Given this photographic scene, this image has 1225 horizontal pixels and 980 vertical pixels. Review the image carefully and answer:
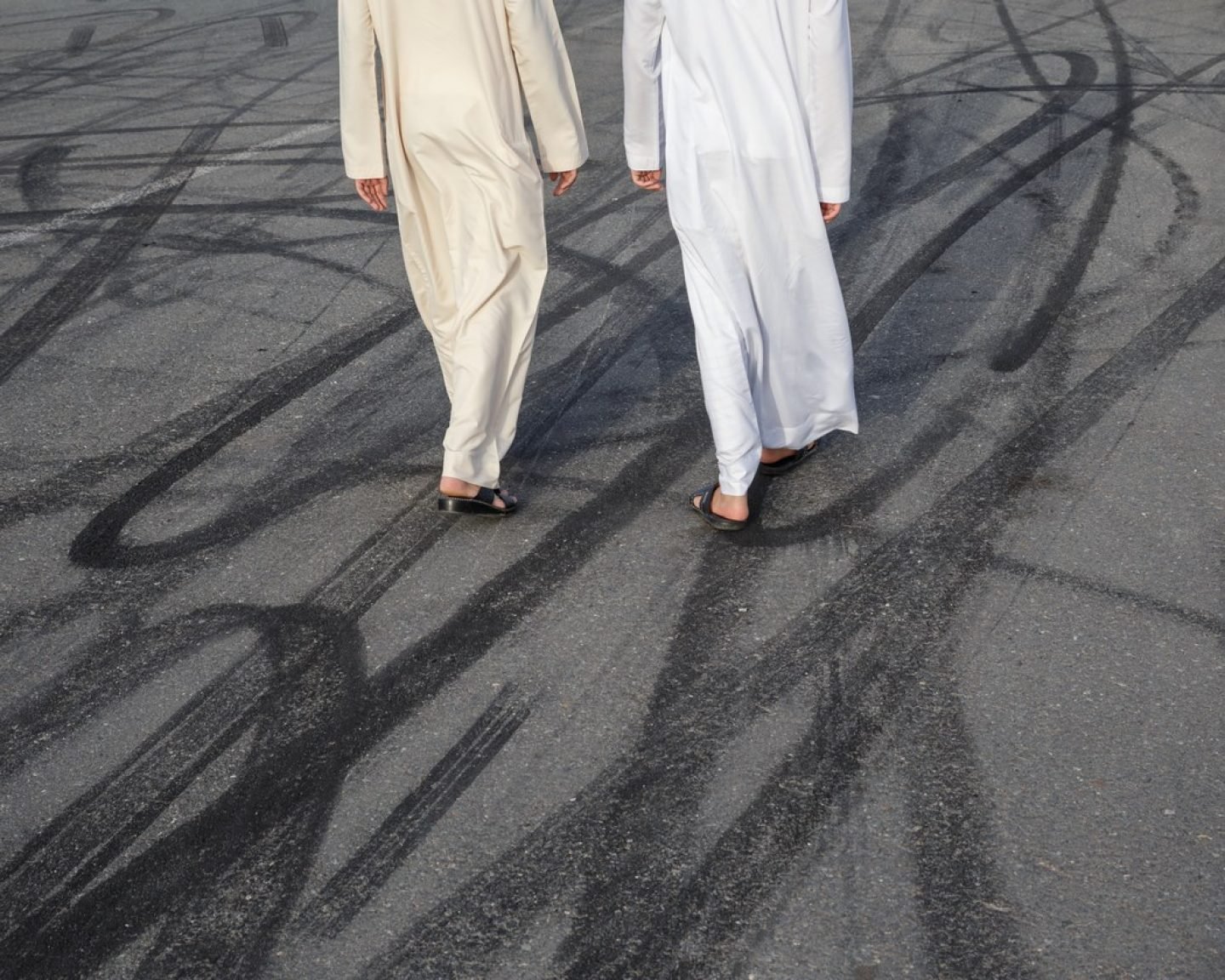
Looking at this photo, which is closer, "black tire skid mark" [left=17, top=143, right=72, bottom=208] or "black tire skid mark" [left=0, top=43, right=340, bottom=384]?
"black tire skid mark" [left=0, top=43, right=340, bottom=384]

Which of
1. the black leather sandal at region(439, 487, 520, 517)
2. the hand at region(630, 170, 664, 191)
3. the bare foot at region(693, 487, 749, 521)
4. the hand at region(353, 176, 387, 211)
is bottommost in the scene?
the bare foot at region(693, 487, 749, 521)

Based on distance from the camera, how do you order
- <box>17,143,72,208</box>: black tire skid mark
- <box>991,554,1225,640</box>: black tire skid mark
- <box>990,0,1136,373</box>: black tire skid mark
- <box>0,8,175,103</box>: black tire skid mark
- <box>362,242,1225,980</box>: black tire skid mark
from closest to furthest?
<box>362,242,1225,980</box>: black tire skid mark → <box>991,554,1225,640</box>: black tire skid mark → <box>990,0,1136,373</box>: black tire skid mark → <box>17,143,72,208</box>: black tire skid mark → <box>0,8,175,103</box>: black tire skid mark

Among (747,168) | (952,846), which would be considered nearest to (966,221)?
(747,168)

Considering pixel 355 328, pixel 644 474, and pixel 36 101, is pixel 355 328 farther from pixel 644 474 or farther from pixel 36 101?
pixel 36 101

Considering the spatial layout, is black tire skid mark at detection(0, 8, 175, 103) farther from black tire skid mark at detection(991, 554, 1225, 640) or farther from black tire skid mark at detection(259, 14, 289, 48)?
black tire skid mark at detection(991, 554, 1225, 640)

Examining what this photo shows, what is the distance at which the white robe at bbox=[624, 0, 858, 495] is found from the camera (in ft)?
12.7

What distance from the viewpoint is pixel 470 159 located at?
4.05 metres

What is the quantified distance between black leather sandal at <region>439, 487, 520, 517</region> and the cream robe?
0.13 feet

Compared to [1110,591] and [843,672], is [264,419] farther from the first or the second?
[1110,591]

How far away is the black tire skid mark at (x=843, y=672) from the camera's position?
2.74 m

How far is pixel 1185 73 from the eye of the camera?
29.5ft

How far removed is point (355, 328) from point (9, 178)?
3207mm

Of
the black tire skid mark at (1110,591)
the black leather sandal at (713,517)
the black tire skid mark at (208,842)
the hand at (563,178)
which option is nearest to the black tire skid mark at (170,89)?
the hand at (563,178)

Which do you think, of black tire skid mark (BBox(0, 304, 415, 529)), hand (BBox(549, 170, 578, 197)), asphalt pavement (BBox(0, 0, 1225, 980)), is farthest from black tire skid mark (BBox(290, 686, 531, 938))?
black tire skid mark (BBox(0, 304, 415, 529))
